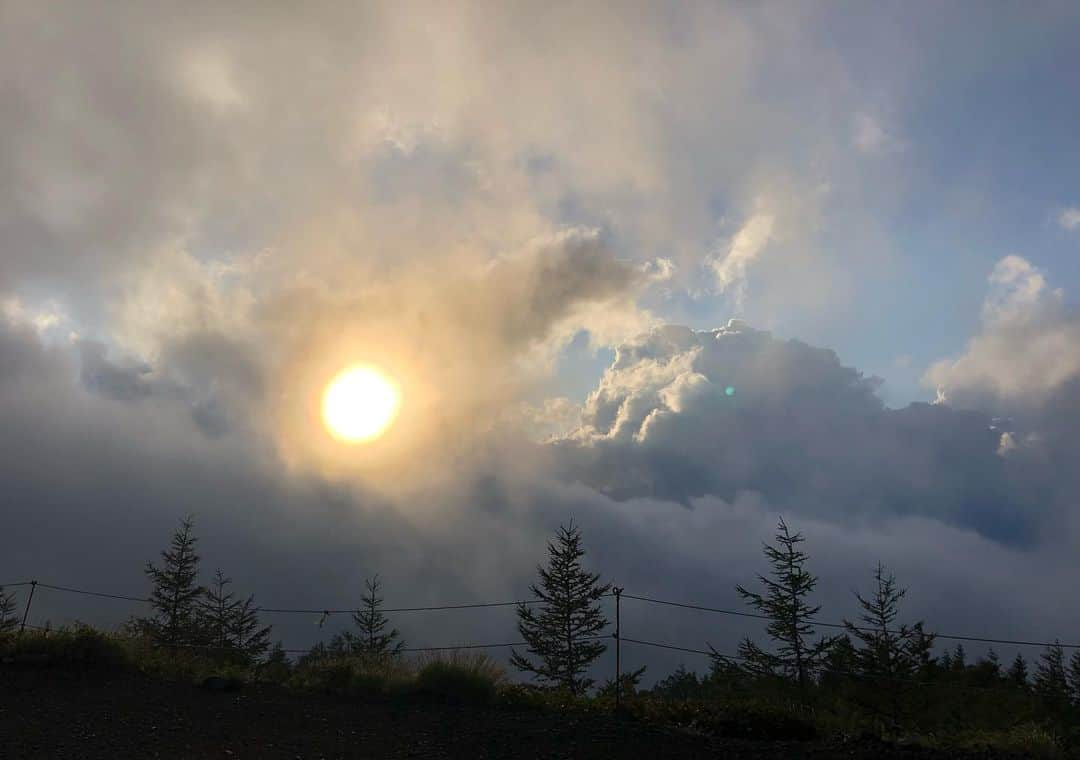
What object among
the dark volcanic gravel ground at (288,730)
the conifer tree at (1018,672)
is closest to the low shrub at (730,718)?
the dark volcanic gravel ground at (288,730)

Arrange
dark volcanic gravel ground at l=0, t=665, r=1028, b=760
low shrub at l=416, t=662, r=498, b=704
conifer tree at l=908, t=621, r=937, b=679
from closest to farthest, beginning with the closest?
dark volcanic gravel ground at l=0, t=665, r=1028, b=760
low shrub at l=416, t=662, r=498, b=704
conifer tree at l=908, t=621, r=937, b=679

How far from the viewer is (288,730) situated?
41.4 feet

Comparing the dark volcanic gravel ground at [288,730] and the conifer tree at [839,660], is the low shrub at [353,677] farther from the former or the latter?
the conifer tree at [839,660]

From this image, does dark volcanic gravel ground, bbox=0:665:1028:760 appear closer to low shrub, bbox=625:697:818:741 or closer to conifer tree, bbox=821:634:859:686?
low shrub, bbox=625:697:818:741

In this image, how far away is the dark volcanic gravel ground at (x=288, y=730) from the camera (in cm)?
1117

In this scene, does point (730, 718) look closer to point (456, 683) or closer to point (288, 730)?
point (456, 683)

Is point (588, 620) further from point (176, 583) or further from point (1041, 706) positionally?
point (176, 583)

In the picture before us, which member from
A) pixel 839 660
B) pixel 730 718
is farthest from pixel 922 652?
pixel 730 718

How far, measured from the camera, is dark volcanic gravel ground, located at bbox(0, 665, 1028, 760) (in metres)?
11.2

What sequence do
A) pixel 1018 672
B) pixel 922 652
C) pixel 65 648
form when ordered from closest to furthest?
pixel 65 648
pixel 922 652
pixel 1018 672

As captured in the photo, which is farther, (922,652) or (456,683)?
(922,652)

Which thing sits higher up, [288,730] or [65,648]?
[65,648]

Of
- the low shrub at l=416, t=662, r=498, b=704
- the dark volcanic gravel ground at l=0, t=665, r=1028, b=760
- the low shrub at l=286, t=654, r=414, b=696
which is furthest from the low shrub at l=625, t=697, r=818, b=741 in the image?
the low shrub at l=286, t=654, r=414, b=696

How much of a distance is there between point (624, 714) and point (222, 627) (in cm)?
4958
